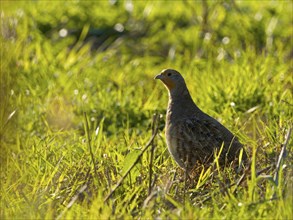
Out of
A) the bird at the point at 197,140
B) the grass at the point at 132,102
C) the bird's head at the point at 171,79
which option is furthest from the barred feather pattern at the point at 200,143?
the bird's head at the point at 171,79

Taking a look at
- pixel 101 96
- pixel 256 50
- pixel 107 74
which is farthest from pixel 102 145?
pixel 256 50

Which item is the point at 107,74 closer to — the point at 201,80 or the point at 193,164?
the point at 201,80

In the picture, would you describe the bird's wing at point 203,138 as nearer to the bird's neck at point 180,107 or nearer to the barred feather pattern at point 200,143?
the barred feather pattern at point 200,143

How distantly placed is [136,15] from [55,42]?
2.97 feet

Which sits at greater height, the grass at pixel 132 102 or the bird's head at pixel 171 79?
the bird's head at pixel 171 79

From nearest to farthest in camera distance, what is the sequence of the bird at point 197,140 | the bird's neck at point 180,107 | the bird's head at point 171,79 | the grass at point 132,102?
the grass at point 132,102 < the bird at point 197,140 < the bird's neck at point 180,107 < the bird's head at point 171,79

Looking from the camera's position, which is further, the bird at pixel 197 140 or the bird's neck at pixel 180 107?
the bird's neck at pixel 180 107

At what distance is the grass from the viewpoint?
408 cm

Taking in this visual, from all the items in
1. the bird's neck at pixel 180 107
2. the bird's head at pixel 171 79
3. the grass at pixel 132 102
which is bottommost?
the grass at pixel 132 102

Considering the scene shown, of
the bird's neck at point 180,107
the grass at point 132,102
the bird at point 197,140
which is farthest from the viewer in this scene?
the bird's neck at point 180,107

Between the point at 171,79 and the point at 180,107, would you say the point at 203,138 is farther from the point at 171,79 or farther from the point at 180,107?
the point at 171,79

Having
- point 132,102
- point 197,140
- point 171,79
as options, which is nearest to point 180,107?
point 171,79

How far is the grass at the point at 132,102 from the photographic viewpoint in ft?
13.4

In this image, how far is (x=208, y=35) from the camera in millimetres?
8398
